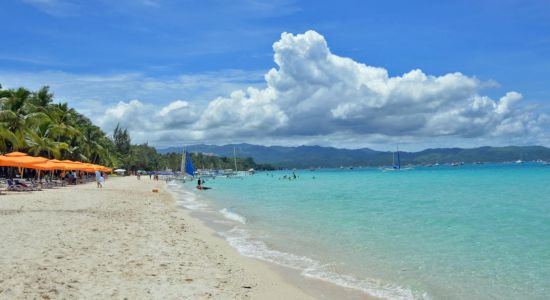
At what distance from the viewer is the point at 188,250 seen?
12039mm

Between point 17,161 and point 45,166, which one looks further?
point 45,166

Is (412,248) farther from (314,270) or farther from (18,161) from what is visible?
(18,161)

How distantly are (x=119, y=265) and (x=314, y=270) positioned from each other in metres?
4.61

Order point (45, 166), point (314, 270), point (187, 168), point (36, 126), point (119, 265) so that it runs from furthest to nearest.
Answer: point (187, 168) → point (36, 126) → point (45, 166) → point (314, 270) → point (119, 265)

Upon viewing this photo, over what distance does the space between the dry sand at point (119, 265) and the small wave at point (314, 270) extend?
661 mm

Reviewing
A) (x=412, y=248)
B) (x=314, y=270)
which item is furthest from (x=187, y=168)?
(x=314, y=270)

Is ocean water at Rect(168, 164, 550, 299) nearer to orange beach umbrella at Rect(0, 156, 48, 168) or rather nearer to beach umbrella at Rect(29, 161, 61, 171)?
orange beach umbrella at Rect(0, 156, 48, 168)

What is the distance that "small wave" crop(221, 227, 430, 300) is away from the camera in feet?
30.0

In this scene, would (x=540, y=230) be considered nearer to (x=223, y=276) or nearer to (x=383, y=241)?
(x=383, y=241)

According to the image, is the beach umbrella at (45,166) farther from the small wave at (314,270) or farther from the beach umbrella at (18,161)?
the small wave at (314,270)

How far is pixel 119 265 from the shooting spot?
917cm

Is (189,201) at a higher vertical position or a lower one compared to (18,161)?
lower

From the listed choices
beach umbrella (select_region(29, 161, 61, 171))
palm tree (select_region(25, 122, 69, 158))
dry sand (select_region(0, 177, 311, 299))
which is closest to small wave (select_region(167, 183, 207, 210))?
beach umbrella (select_region(29, 161, 61, 171))

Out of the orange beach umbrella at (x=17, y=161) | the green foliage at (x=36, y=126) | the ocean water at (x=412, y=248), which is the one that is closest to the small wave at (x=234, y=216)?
the ocean water at (x=412, y=248)
